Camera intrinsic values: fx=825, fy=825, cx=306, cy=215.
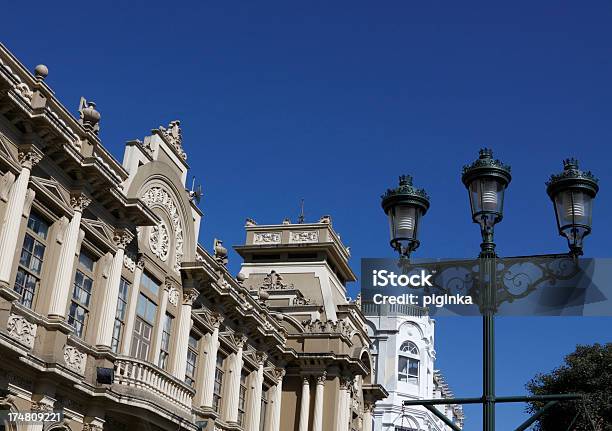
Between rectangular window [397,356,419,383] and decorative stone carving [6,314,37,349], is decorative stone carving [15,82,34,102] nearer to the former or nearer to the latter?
decorative stone carving [6,314,37,349]

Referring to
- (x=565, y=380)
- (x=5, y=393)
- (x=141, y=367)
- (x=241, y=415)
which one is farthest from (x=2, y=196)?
(x=565, y=380)

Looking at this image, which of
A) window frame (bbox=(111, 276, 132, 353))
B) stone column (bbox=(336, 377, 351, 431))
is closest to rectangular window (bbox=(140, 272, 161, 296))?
window frame (bbox=(111, 276, 132, 353))

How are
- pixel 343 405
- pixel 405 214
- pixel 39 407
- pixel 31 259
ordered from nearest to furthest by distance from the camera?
pixel 405 214 < pixel 39 407 < pixel 31 259 < pixel 343 405

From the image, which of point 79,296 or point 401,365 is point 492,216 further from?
point 401,365

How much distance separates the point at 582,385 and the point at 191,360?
2035 centimetres

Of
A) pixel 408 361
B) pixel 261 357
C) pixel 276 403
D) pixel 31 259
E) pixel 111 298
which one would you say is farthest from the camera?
pixel 408 361

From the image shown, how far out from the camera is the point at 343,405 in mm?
36969

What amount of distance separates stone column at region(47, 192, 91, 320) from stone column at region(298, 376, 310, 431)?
57.4 feet

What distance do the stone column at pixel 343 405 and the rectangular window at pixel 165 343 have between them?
12738 millimetres

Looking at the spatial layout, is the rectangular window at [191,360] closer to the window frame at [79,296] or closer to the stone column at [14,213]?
the window frame at [79,296]

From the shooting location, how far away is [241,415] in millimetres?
32156

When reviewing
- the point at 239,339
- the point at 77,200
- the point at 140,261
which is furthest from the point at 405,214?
the point at 239,339

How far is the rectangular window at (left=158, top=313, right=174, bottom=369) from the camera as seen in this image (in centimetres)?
2559

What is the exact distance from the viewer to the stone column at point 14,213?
1794 centimetres
